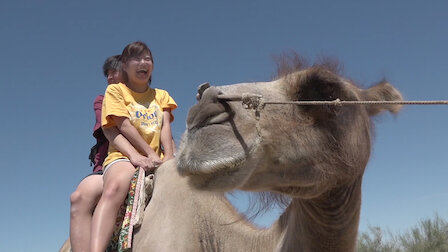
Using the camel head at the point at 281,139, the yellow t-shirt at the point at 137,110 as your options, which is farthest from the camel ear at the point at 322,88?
the yellow t-shirt at the point at 137,110

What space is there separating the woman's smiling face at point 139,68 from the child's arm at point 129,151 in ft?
2.35

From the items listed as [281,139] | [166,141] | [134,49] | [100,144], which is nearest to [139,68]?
[134,49]

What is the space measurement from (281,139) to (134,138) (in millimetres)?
2067

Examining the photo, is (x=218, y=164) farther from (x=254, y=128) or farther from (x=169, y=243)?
(x=169, y=243)

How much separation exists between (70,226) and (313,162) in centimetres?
258

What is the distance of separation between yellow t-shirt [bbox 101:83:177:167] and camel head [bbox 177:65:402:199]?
185 cm

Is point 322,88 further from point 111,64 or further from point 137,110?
point 111,64

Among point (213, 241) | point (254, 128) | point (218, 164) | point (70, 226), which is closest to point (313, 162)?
point (254, 128)

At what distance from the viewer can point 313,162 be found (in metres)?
3.41

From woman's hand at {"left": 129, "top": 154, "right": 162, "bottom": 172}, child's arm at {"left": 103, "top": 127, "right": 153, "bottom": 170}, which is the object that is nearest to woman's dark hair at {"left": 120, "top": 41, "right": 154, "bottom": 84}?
child's arm at {"left": 103, "top": 127, "right": 153, "bottom": 170}

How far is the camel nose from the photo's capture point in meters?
3.10

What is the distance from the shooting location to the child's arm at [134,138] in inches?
196

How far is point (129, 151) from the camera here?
491 centimetres

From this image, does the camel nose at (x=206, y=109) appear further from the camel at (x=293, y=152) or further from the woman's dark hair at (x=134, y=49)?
the woman's dark hair at (x=134, y=49)
